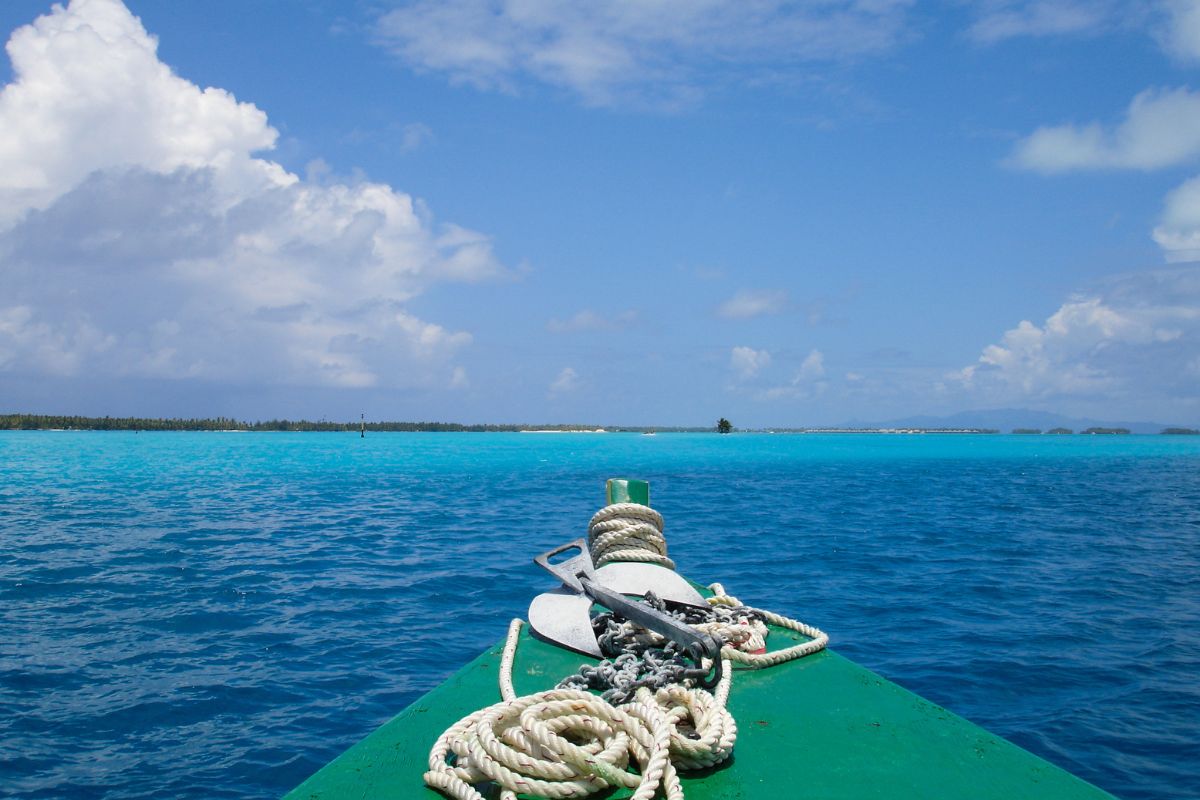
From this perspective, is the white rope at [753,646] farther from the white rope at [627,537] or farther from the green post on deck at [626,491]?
the green post on deck at [626,491]

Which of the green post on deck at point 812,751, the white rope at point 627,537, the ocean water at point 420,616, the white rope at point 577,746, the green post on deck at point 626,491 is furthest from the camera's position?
the green post on deck at point 626,491

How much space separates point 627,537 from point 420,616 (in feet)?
18.8

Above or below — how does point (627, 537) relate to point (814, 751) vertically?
above

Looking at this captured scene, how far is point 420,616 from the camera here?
1050 cm

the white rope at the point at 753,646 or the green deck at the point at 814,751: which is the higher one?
the white rope at the point at 753,646

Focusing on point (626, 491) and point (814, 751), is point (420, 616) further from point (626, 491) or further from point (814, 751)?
point (814, 751)

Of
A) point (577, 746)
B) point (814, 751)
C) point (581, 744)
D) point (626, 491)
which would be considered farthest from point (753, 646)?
point (626, 491)

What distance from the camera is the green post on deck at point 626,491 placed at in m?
7.02

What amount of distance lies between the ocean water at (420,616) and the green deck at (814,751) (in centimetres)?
321

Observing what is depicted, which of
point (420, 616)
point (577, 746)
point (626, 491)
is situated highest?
point (626, 491)

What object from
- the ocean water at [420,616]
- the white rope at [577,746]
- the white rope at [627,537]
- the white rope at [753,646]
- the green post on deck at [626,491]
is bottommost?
the ocean water at [420,616]

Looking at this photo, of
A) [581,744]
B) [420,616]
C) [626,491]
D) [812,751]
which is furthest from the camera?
[420,616]

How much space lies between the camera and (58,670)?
8.01 meters

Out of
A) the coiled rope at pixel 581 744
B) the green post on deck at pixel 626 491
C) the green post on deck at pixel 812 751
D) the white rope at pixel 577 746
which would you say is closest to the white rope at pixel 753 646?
the green post on deck at pixel 812 751
